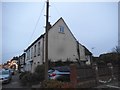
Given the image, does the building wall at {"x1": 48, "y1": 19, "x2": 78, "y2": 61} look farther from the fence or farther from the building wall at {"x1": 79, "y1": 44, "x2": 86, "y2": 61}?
the fence

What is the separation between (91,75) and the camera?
15656 mm

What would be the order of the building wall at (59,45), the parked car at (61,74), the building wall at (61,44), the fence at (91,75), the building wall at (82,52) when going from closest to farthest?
the fence at (91,75) → the parked car at (61,74) → the building wall at (59,45) → the building wall at (61,44) → the building wall at (82,52)

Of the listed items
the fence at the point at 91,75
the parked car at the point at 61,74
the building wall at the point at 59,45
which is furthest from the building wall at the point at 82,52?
the parked car at the point at 61,74

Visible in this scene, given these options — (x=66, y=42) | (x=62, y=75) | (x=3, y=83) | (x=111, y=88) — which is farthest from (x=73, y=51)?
(x=111, y=88)

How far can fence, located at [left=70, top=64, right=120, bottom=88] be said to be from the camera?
13.8 m

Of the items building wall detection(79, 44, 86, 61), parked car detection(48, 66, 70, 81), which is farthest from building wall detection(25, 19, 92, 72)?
parked car detection(48, 66, 70, 81)

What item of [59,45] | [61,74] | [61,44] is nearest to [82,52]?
[61,44]

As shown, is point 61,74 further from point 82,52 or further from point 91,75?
point 82,52

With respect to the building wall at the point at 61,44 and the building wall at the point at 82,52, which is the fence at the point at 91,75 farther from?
the building wall at the point at 82,52

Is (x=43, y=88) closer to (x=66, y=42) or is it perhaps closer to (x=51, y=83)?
(x=51, y=83)

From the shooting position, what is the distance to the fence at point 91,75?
13.8 meters

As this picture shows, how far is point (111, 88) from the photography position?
532 inches

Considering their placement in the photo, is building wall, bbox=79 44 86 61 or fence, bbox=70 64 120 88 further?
building wall, bbox=79 44 86 61

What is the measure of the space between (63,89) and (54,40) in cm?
2087
